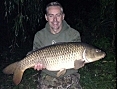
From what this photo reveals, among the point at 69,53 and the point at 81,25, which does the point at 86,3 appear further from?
the point at 69,53

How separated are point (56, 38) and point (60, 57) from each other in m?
0.38

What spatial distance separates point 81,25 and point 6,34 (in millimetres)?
1941

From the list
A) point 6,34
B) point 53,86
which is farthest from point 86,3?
point 53,86

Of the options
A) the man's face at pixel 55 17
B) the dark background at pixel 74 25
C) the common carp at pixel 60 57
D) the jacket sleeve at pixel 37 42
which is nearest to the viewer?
the common carp at pixel 60 57

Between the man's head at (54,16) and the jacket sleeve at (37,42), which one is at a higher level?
the man's head at (54,16)

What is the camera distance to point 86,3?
7.91m

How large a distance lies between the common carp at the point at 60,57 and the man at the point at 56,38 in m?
0.24

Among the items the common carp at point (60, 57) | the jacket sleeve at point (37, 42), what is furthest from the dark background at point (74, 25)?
the common carp at point (60, 57)

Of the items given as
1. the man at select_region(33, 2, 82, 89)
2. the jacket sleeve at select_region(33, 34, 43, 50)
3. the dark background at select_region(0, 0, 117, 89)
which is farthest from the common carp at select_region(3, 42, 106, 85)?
the dark background at select_region(0, 0, 117, 89)

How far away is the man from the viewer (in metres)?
2.99

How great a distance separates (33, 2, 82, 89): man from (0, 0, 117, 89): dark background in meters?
0.52

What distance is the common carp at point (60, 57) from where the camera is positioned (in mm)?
2709

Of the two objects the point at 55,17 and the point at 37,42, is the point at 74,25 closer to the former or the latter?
the point at 37,42

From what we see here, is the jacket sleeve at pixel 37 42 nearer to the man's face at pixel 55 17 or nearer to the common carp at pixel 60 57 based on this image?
the man's face at pixel 55 17
